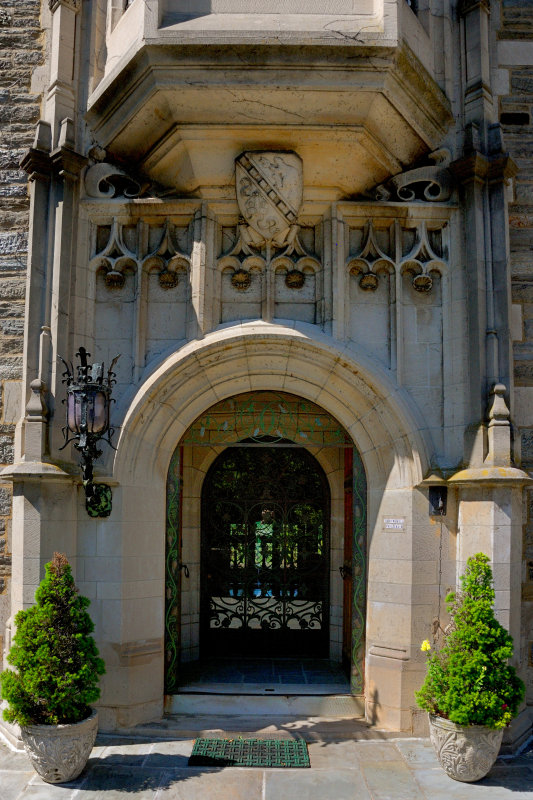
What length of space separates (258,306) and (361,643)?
3.28 m

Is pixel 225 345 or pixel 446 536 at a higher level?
pixel 225 345

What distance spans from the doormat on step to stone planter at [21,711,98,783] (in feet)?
2.91

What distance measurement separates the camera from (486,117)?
655 centimetres

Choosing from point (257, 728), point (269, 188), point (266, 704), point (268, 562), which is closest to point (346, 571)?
point (268, 562)

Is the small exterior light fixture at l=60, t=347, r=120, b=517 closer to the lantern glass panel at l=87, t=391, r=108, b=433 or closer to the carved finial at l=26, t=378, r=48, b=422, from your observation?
the lantern glass panel at l=87, t=391, r=108, b=433

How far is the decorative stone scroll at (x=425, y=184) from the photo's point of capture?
21.4ft

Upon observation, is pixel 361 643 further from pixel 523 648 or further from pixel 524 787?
pixel 524 787

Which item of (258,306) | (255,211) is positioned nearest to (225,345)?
(258,306)

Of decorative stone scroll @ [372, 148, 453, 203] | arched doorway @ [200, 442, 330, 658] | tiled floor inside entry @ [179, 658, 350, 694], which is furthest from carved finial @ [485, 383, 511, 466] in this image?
tiled floor inside entry @ [179, 658, 350, 694]

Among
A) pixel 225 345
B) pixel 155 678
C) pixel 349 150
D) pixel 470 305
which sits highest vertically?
pixel 349 150

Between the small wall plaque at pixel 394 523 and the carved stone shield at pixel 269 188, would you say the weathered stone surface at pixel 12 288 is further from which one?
the small wall plaque at pixel 394 523

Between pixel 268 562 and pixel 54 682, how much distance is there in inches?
131

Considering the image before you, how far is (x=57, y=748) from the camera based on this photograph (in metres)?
5.12

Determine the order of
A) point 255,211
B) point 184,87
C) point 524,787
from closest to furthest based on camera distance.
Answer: point 524,787, point 184,87, point 255,211
